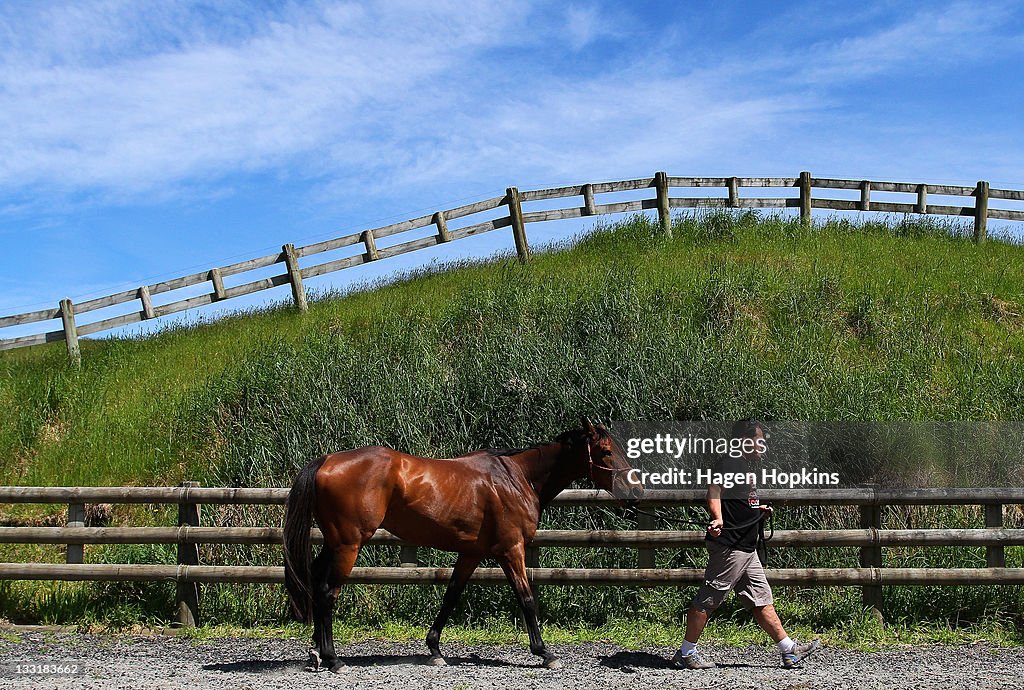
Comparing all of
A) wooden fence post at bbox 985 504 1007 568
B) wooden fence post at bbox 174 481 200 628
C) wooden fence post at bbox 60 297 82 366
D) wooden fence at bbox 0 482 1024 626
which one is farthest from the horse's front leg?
wooden fence post at bbox 60 297 82 366

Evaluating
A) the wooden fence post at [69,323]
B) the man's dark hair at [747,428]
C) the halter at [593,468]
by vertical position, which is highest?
the wooden fence post at [69,323]

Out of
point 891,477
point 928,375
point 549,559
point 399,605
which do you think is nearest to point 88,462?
point 399,605

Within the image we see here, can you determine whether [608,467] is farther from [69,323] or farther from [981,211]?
[981,211]

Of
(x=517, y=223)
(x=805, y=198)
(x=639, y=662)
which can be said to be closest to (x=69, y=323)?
(x=517, y=223)

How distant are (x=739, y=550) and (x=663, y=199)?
14760 millimetres

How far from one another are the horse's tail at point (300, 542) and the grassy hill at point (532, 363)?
5.90 feet

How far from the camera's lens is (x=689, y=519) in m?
8.86

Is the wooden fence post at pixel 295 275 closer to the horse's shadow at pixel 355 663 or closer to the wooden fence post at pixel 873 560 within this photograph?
the horse's shadow at pixel 355 663

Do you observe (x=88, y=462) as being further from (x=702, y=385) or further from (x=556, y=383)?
(x=702, y=385)

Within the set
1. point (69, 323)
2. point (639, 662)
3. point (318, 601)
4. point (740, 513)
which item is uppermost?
point (69, 323)

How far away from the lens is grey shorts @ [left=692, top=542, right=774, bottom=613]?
6.79m

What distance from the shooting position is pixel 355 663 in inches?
279

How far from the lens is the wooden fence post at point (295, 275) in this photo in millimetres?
18788

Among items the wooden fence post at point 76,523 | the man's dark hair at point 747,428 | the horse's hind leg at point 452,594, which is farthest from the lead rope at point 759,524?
the wooden fence post at point 76,523
